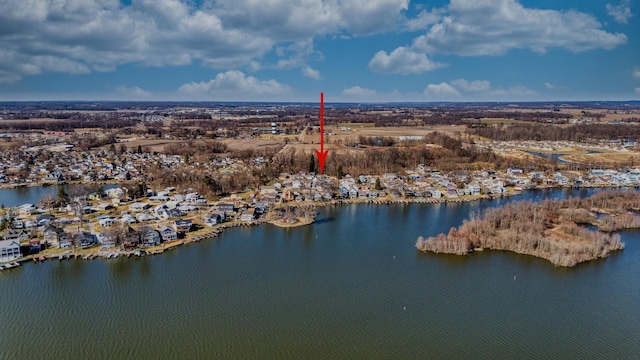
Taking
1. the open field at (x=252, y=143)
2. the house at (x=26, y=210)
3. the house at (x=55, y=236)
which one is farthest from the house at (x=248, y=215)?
the open field at (x=252, y=143)

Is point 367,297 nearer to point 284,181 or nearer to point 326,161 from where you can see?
point 284,181

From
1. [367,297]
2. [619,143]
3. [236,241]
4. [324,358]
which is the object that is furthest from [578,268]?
[619,143]

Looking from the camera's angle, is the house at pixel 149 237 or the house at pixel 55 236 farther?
the house at pixel 149 237

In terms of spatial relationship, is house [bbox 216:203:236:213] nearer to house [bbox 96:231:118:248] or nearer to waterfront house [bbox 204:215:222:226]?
waterfront house [bbox 204:215:222:226]

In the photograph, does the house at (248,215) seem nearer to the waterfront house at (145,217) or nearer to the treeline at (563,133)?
the waterfront house at (145,217)

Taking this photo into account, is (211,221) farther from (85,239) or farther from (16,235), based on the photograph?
(16,235)

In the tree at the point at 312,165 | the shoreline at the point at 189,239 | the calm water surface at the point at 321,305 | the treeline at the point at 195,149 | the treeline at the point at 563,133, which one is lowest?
the calm water surface at the point at 321,305

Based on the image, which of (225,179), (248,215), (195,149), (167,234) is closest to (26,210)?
(167,234)
